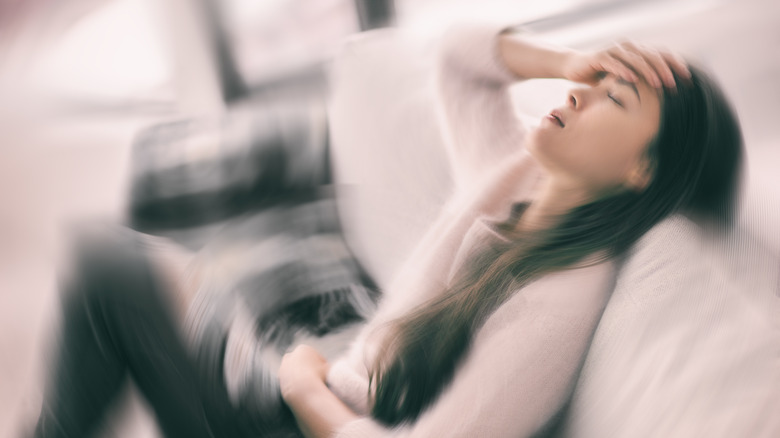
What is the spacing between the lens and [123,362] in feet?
1.74

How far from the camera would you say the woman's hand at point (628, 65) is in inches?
19.6

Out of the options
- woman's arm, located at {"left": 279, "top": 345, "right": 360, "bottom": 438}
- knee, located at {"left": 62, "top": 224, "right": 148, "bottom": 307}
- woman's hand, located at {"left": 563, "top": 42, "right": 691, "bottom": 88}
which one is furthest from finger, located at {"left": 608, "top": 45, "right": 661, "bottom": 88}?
knee, located at {"left": 62, "top": 224, "right": 148, "bottom": 307}

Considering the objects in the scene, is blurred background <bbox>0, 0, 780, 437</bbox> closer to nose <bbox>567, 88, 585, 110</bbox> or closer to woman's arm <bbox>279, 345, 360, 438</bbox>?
nose <bbox>567, 88, 585, 110</bbox>

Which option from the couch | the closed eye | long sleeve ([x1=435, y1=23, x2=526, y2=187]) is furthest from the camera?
long sleeve ([x1=435, y1=23, x2=526, y2=187])

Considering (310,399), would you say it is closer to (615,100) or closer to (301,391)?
(301,391)

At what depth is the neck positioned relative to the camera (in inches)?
20.4

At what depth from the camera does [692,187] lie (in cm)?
47

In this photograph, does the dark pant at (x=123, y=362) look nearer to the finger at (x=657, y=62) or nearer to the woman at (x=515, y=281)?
the woman at (x=515, y=281)

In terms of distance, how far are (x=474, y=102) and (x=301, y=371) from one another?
1.14ft

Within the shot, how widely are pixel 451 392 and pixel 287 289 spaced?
0.22m

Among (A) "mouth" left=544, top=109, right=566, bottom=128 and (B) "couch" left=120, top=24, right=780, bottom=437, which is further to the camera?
(A) "mouth" left=544, top=109, right=566, bottom=128

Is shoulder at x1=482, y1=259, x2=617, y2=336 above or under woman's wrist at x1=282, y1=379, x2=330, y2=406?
above

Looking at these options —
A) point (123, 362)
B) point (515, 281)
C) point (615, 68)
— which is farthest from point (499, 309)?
point (123, 362)

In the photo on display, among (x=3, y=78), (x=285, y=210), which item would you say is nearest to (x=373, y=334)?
(x=285, y=210)
